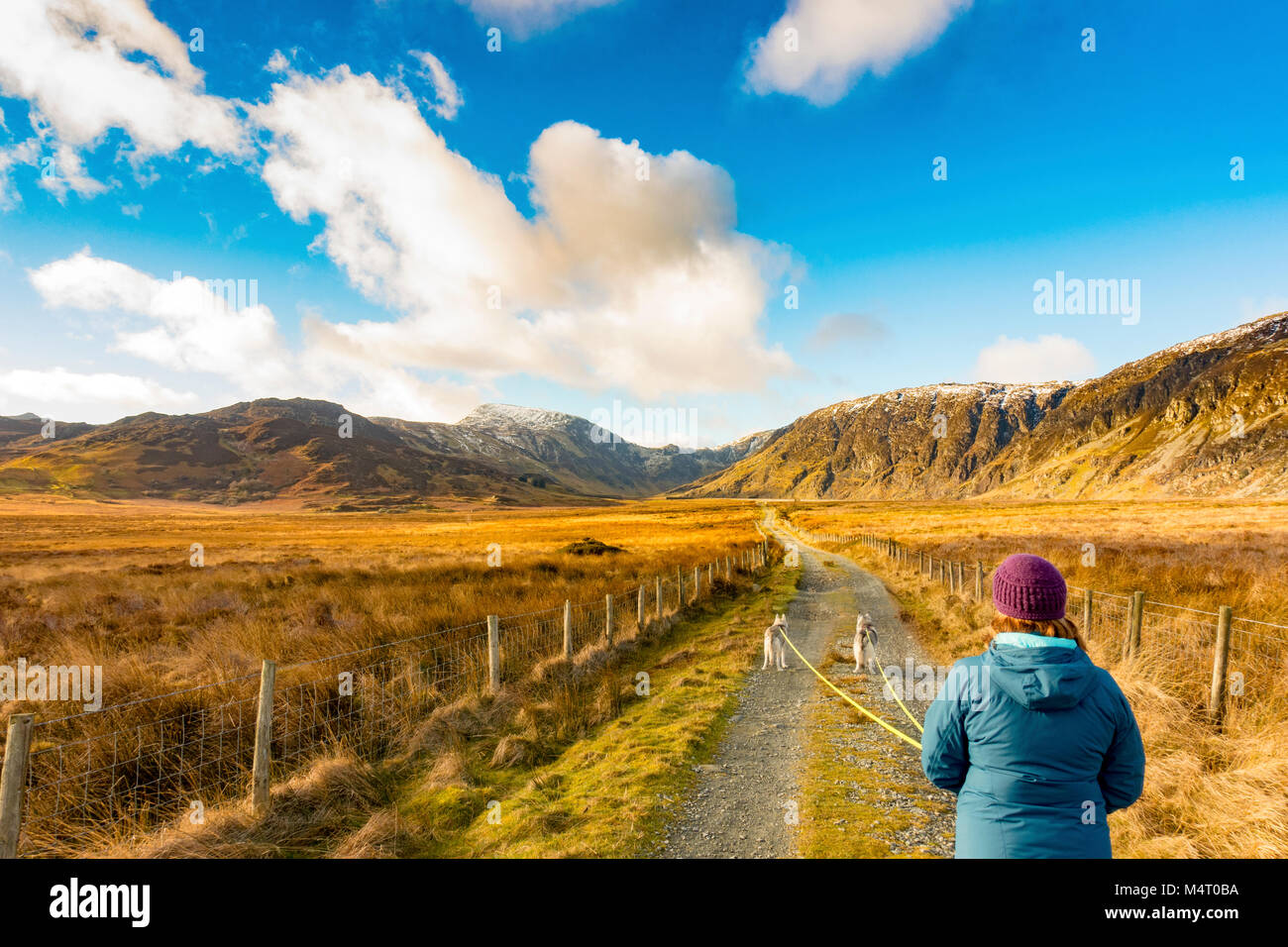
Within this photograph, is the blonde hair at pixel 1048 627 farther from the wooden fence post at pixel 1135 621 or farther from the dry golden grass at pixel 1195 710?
the wooden fence post at pixel 1135 621

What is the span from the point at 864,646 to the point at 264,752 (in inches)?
412

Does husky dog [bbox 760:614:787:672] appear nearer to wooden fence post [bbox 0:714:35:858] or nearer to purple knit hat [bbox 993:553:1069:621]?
purple knit hat [bbox 993:553:1069:621]

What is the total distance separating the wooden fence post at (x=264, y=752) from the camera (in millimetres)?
5438

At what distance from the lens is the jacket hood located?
219 centimetres

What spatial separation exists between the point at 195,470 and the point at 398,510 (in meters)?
92.5

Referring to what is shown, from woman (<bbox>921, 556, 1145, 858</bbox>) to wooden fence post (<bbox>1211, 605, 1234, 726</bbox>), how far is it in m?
6.48

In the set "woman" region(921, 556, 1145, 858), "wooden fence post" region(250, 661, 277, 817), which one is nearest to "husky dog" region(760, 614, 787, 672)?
"wooden fence post" region(250, 661, 277, 817)

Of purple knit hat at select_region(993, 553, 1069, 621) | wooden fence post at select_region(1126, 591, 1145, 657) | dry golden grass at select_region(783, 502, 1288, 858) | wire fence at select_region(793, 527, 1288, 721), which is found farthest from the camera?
wooden fence post at select_region(1126, 591, 1145, 657)

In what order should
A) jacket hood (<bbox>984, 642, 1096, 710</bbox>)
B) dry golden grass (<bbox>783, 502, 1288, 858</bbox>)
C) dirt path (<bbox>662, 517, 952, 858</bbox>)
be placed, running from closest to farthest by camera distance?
jacket hood (<bbox>984, 642, 1096, 710</bbox>) < dry golden grass (<bbox>783, 502, 1288, 858</bbox>) < dirt path (<bbox>662, 517, 952, 858</bbox>)

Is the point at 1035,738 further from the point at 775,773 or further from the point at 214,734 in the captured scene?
the point at 214,734

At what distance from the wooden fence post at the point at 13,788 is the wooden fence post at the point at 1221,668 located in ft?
38.4

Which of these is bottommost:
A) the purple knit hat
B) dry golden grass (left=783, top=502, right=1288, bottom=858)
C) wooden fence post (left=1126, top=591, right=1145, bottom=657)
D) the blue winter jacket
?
dry golden grass (left=783, top=502, right=1288, bottom=858)

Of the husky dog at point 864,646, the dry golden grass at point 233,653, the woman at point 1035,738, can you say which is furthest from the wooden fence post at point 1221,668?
the dry golden grass at point 233,653
